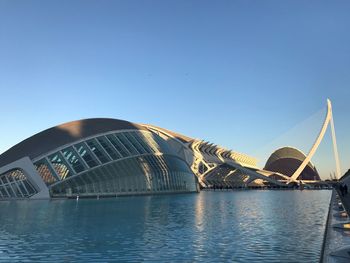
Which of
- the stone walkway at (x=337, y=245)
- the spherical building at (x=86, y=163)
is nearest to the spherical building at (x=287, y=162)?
the spherical building at (x=86, y=163)

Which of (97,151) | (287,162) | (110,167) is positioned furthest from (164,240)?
(287,162)

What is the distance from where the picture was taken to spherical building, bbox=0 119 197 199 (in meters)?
46.4

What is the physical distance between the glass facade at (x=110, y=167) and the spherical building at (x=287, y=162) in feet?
410

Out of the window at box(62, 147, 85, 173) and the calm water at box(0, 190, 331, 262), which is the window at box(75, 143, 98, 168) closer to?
the window at box(62, 147, 85, 173)

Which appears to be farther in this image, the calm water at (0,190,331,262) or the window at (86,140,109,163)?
the window at (86,140,109,163)

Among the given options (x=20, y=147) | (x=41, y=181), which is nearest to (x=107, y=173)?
(x=41, y=181)

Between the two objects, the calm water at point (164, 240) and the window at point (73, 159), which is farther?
the window at point (73, 159)

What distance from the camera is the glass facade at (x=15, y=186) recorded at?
4600 centimetres

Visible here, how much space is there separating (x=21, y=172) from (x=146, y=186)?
16538 mm

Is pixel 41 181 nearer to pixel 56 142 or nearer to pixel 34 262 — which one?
pixel 56 142

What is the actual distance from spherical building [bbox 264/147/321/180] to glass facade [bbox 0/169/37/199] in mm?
143733

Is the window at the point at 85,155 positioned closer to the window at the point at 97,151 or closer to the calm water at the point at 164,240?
the window at the point at 97,151

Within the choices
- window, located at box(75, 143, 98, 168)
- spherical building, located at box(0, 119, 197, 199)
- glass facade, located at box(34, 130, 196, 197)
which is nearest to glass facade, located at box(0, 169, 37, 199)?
spherical building, located at box(0, 119, 197, 199)

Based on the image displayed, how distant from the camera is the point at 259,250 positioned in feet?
40.2
